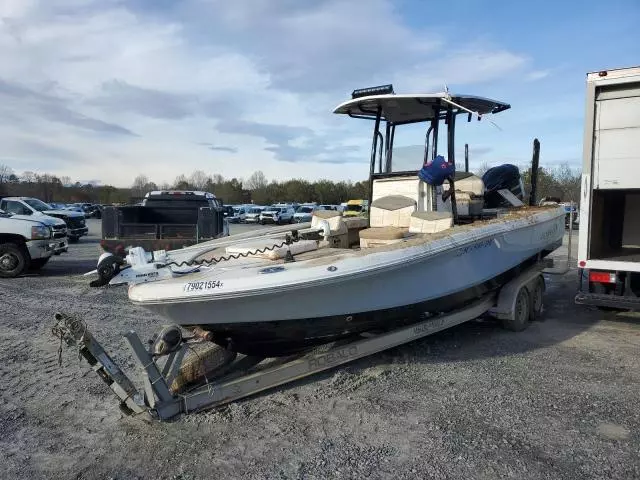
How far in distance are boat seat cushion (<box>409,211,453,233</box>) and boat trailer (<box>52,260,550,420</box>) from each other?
0.95 meters

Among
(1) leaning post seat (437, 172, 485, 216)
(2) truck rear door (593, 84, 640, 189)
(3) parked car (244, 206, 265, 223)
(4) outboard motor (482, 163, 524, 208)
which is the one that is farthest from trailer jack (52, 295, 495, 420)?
(3) parked car (244, 206, 265, 223)

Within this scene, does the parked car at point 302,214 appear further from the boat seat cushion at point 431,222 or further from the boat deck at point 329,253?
the boat deck at point 329,253

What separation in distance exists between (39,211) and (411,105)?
14215 millimetres

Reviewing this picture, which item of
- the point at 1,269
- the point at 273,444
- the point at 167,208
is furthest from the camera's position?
the point at 167,208

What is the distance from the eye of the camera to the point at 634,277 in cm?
668

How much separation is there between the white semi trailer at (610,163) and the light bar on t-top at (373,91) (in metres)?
2.50

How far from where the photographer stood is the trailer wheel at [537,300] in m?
7.45

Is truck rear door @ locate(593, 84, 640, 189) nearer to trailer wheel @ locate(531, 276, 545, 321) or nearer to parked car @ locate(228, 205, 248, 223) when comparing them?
trailer wheel @ locate(531, 276, 545, 321)

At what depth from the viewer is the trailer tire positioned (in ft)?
38.2

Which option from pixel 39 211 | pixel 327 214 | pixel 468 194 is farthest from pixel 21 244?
pixel 468 194

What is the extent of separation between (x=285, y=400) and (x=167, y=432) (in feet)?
3.38

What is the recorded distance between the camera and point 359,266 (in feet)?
14.4

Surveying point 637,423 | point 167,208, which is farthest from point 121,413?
point 167,208

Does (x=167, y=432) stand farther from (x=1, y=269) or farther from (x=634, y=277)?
(x=1, y=269)
